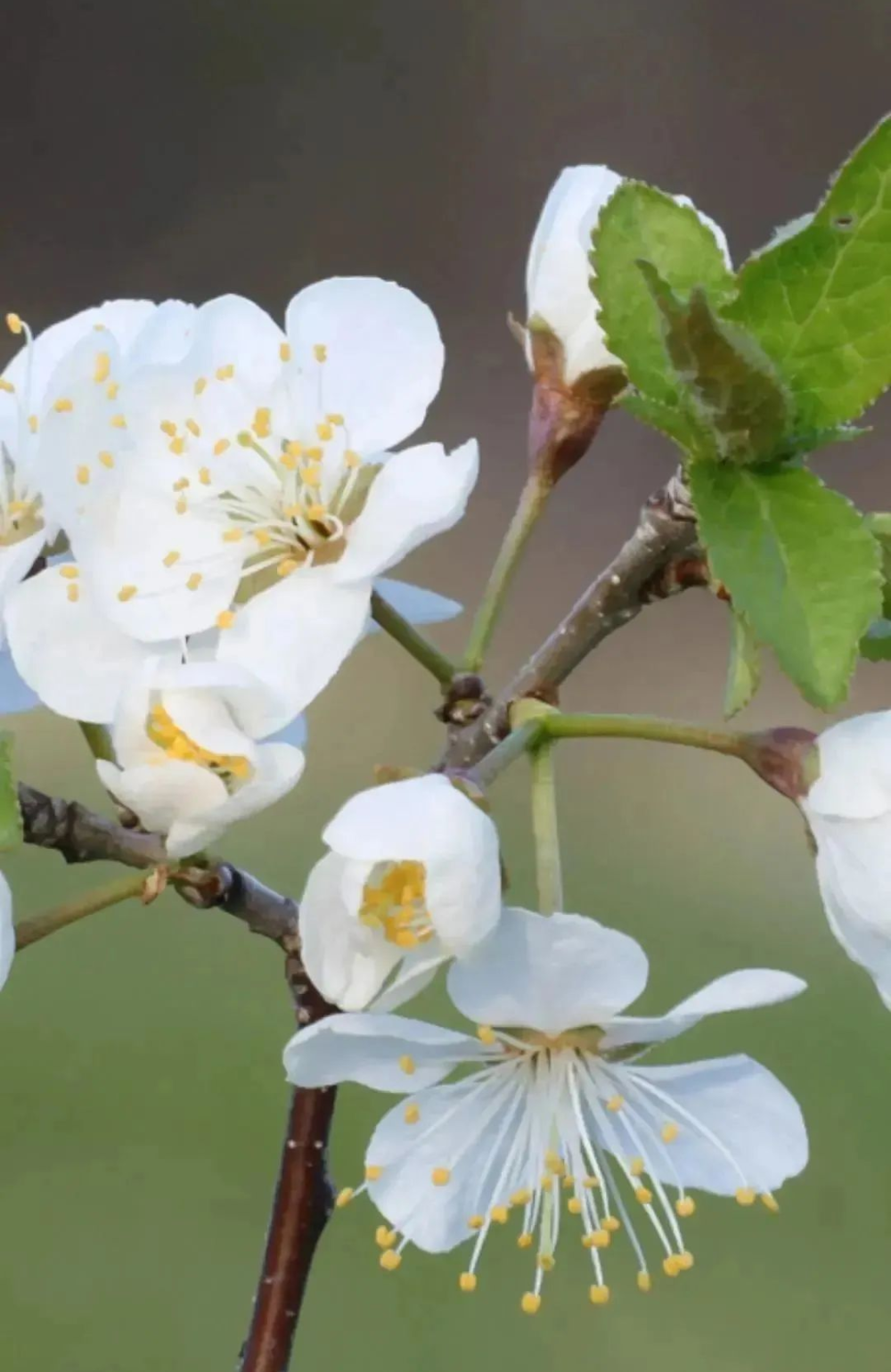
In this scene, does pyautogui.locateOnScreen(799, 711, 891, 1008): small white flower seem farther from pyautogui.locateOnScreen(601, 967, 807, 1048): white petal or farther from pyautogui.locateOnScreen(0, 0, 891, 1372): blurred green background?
pyautogui.locateOnScreen(0, 0, 891, 1372): blurred green background

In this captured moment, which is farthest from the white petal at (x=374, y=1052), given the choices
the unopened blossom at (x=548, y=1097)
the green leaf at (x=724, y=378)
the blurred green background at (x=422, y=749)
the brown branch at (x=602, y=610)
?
the blurred green background at (x=422, y=749)

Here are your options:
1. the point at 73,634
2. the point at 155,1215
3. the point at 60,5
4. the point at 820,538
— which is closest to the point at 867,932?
the point at 820,538

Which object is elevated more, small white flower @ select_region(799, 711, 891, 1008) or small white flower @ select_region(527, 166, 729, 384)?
small white flower @ select_region(527, 166, 729, 384)

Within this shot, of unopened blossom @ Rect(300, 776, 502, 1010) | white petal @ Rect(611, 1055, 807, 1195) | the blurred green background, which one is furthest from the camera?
the blurred green background

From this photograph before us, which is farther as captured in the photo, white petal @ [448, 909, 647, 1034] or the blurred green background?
the blurred green background

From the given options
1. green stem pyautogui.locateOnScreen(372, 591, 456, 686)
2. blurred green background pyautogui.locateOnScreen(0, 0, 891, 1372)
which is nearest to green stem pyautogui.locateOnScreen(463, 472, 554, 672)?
green stem pyautogui.locateOnScreen(372, 591, 456, 686)

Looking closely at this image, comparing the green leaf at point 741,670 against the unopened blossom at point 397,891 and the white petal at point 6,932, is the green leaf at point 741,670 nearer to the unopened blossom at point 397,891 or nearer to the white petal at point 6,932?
the unopened blossom at point 397,891
